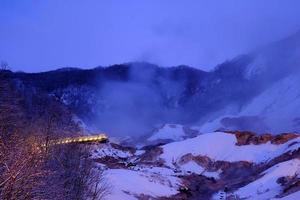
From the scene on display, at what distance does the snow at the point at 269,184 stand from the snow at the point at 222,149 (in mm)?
17178

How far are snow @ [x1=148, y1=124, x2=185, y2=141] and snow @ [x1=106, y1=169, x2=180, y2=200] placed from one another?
395ft

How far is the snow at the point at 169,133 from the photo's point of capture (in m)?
186

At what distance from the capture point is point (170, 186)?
199 feet

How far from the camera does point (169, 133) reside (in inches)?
7505

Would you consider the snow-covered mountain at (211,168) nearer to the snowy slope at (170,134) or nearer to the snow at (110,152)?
the snow at (110,152)

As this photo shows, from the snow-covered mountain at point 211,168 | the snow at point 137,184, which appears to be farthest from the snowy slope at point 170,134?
the snow at point 137,184

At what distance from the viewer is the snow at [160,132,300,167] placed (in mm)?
83812

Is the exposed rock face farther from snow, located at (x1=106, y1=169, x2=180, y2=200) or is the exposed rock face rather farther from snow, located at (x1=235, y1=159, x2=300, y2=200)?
snow, located at (x1=106, y1=169, x2=180, y2=200)

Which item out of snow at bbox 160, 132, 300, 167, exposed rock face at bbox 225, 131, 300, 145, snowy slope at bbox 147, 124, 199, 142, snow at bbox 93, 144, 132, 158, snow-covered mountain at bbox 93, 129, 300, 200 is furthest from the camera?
snowy slope at bbox 147, 124, 199, 142

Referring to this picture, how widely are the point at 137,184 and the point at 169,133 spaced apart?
5376 inches

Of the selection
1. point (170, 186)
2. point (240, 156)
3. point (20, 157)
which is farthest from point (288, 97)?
point (20, 157)

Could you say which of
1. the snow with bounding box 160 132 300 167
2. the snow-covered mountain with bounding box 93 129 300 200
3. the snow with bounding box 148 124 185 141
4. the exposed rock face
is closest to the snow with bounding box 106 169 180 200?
the snow-covered mountain with bounding box 93 129 300 200

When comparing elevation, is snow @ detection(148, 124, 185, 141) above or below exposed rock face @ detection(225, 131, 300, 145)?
below

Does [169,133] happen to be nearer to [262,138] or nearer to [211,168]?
[262,138]
